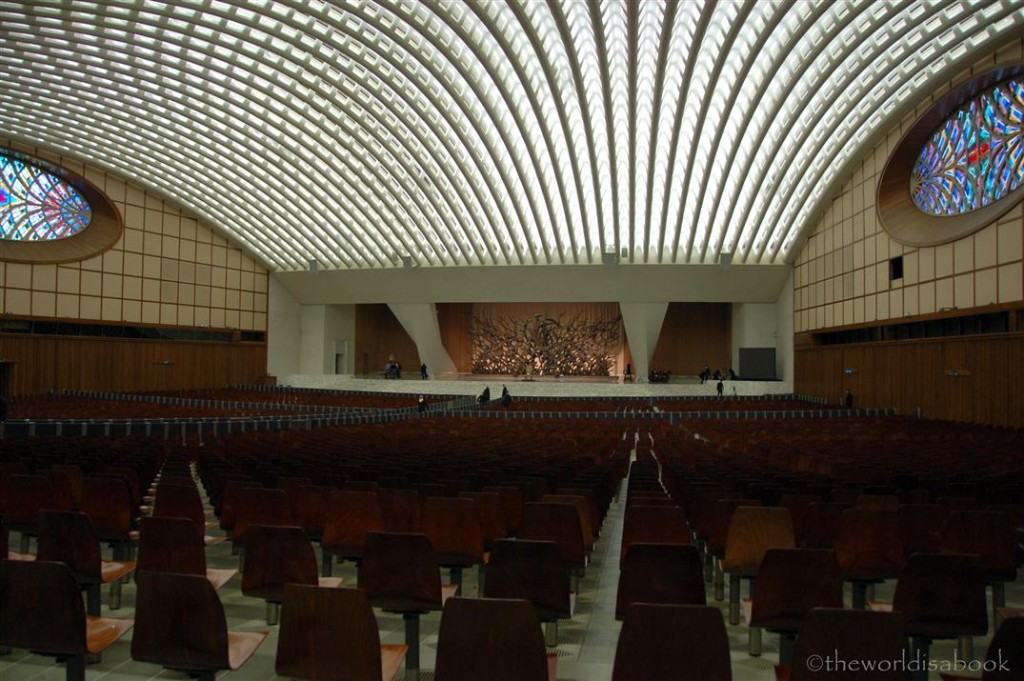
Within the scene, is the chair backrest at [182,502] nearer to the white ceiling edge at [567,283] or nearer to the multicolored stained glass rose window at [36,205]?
the white ceiling edge at [567,283]

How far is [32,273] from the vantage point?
30125 mm

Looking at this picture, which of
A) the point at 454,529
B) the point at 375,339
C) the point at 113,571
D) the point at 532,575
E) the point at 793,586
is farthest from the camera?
the point at 375,339

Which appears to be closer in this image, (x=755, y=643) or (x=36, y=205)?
(x=755, y=643)

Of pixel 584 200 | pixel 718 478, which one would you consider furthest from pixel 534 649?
pixel 584 200

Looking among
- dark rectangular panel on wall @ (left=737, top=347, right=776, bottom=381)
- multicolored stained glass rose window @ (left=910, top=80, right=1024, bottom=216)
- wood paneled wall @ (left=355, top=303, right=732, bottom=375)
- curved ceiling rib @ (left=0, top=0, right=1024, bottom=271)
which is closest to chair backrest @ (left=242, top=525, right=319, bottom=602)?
curved ceiling rib @ (left=0, top=0, right=1024, bottom=271)

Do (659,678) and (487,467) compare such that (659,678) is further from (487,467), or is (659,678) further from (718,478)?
(487,467)

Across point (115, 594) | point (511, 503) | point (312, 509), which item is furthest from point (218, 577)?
point (511, 503)

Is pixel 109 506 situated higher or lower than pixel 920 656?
higher

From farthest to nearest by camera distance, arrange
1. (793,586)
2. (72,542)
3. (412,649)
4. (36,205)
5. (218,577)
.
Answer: (36,205)
(218,577)
(72,542)
(412,649)
(793,586)

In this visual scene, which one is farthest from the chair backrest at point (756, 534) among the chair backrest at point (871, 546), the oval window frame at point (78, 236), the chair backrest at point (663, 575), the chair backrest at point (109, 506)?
the oval window frame at point (78, 236)

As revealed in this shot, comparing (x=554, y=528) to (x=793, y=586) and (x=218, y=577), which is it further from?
(x=218, y=577)

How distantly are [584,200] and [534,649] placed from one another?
28.5 meters

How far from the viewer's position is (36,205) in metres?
30.9

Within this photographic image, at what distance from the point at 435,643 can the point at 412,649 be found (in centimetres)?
86
